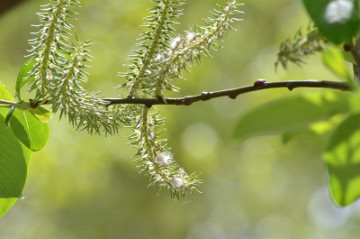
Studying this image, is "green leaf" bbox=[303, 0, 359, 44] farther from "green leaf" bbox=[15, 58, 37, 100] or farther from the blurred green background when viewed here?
the blurred green background

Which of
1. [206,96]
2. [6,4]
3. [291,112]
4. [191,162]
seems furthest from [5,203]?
[191,162]

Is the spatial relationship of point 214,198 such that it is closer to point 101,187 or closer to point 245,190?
point 245,190

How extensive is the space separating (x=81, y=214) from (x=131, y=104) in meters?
4.00

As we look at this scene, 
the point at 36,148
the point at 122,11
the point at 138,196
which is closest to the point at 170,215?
the point at 138,196

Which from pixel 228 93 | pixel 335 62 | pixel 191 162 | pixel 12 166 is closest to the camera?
pixel 335 62

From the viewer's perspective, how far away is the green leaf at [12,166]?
0.51 m

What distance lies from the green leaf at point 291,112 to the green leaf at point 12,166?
285 millimetres

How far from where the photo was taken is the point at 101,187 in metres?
3.90

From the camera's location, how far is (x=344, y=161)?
318 millimetres

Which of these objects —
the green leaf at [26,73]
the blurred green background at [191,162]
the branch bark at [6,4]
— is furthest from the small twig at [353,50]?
the blurred green background at [191,162]

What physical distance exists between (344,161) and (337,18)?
0.28 feet

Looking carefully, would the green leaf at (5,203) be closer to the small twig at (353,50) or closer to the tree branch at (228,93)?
the tree branch at (228,93)

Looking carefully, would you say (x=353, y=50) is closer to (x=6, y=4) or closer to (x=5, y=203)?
(x=5, y=203)

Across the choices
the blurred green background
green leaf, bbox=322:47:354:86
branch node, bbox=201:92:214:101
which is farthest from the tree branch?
the blurred green background
